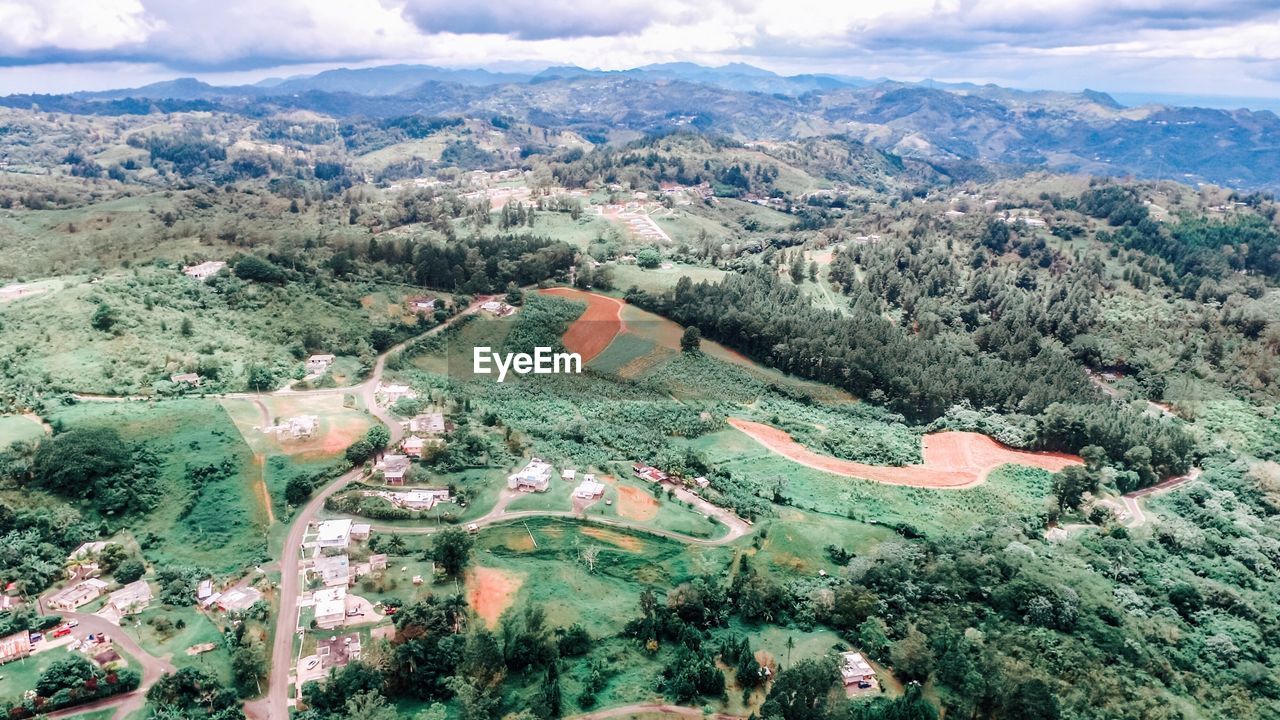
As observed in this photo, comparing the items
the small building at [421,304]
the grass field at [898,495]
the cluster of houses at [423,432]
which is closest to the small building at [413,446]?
the cluster of houses at [423,432]

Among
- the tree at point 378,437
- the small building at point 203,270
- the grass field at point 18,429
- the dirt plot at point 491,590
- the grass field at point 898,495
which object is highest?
the small building at point 203,270

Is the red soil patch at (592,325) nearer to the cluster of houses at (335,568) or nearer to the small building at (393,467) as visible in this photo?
the small building at (393,467)

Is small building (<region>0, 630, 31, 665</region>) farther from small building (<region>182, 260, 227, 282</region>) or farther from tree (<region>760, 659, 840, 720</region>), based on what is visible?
small building (<region>182, 260, 227, 282</region>)

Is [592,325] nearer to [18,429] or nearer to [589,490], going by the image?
[589,490]

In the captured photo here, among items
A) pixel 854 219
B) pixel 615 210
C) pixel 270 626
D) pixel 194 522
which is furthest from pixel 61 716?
pixel 854 219

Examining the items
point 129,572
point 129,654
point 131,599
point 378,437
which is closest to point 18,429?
point 129,572

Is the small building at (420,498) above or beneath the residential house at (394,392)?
above
